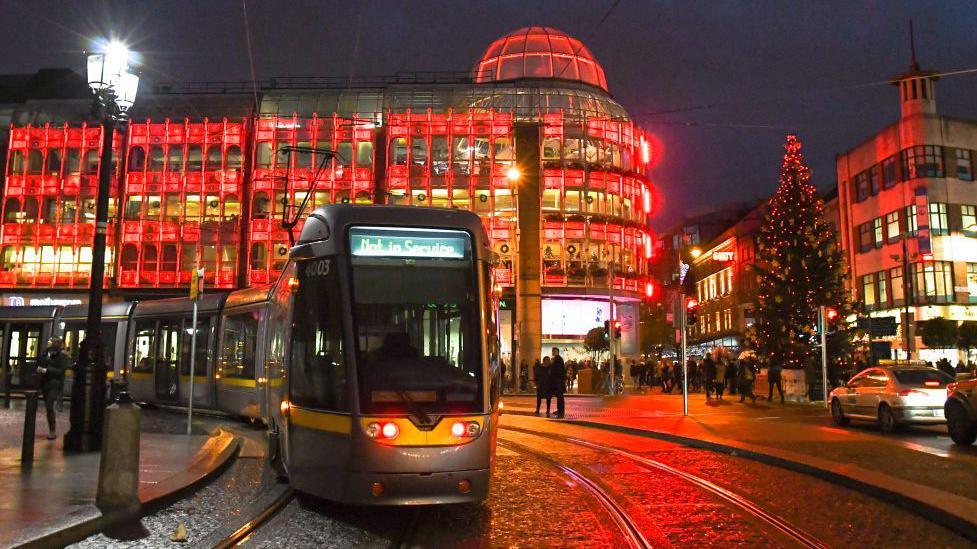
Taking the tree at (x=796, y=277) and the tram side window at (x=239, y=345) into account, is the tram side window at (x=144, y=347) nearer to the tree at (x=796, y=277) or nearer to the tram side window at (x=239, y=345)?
the tram side window at (x=239, y=345)

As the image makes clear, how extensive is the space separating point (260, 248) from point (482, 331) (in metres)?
Answer: 47.1

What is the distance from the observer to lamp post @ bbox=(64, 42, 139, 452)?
12.2m

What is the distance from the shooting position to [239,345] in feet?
60.4

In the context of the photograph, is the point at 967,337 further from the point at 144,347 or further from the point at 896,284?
the point at 144,347

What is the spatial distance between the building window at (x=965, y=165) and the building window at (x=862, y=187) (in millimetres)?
5632

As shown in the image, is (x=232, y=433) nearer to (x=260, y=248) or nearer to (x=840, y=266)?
(x=840, y=266)

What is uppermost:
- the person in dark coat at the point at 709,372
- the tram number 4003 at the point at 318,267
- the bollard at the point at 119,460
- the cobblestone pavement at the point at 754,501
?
the tram number 4003 at the point at 318,267

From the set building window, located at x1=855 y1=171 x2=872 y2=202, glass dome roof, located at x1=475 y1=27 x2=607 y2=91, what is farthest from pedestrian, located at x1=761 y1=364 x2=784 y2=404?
glass dome roof, located at x1=475 y1=27 x2=607 y2=91

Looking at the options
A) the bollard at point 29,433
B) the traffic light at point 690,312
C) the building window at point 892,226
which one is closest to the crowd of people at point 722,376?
the traffic light at point 690,312

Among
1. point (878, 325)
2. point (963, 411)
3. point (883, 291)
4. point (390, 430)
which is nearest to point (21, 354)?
point (390, 430)

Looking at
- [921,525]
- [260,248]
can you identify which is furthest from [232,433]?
[260,248]

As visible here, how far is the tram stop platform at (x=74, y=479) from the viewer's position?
7.02 metres

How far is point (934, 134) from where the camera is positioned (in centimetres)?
4825

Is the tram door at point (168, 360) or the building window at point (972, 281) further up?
the building window at point (972, 281)
